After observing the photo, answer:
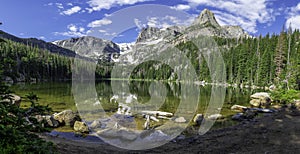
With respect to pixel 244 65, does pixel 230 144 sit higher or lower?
lower

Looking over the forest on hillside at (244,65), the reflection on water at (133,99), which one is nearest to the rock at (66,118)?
the reflection on water at (133,99)

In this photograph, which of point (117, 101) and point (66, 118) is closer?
point (66, 118)

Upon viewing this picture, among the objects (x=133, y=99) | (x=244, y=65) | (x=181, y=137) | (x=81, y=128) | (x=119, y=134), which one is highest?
(x=244, y=65)

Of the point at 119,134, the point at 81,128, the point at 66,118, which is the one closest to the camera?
the point at 119,134

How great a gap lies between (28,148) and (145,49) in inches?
597

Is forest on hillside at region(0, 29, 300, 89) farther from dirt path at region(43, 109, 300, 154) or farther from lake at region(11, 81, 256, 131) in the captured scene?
dirt path at region(43, 109, 300, 154)

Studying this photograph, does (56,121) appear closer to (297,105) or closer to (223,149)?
(223,149)

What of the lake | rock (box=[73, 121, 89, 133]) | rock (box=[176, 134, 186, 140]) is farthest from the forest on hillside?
rock (box=[176, 134, 186, 140])

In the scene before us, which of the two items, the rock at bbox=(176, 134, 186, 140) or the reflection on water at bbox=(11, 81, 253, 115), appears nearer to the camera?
the rock at bbox=(176, 134, 186, 140)

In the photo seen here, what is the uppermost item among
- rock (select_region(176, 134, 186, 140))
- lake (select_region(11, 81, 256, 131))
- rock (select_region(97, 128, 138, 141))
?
lake (select_region(11, 81, 256, 131))

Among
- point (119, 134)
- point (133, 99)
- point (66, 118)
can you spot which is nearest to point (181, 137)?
point (119, 134)

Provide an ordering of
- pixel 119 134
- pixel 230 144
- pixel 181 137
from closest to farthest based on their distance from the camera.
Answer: pixel 230 144 < pixel 181 137 < pixel 119 134

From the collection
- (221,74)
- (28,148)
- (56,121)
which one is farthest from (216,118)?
(221,74)

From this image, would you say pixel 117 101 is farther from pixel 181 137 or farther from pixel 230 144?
pixel 230 144
